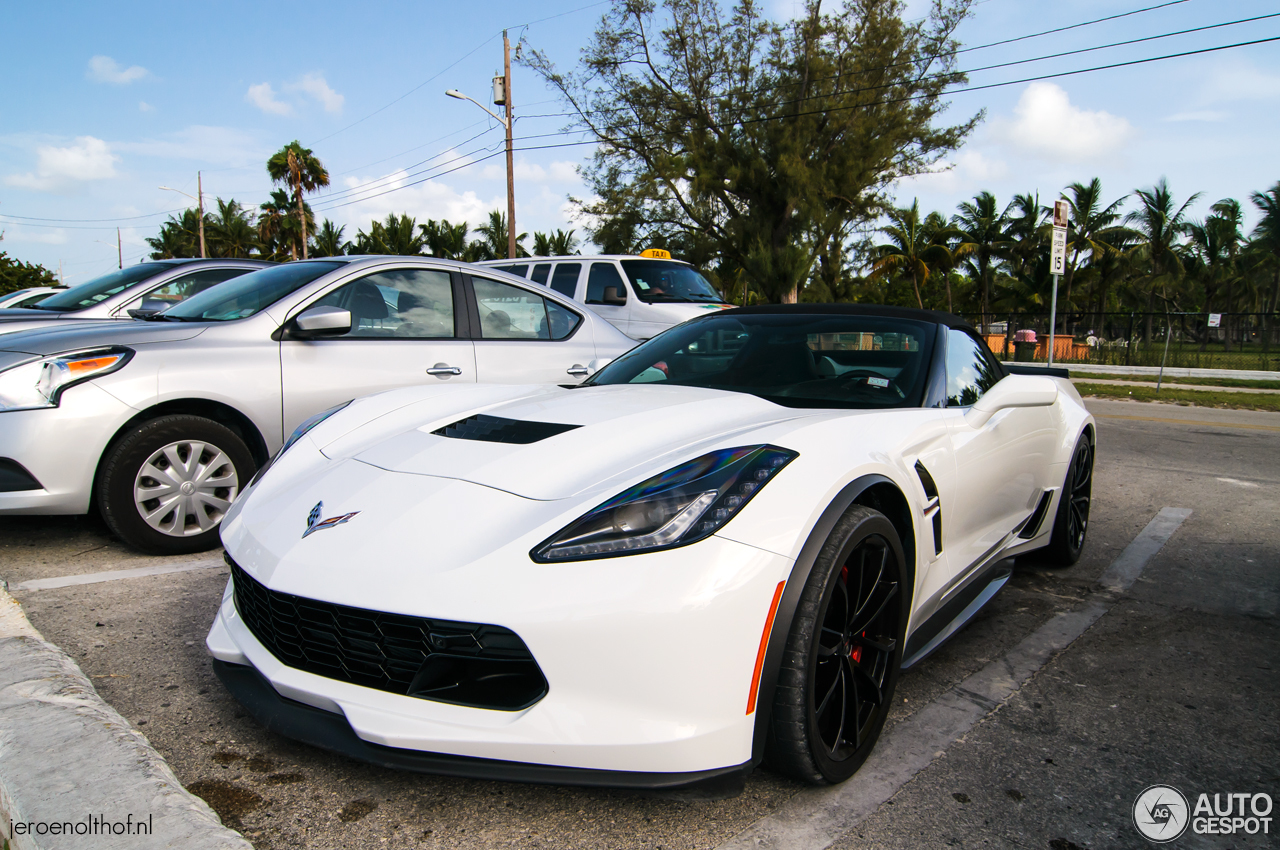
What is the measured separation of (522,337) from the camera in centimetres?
512

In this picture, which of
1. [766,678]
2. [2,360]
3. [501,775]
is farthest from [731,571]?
[2,360]

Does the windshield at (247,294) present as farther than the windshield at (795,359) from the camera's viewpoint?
Yes

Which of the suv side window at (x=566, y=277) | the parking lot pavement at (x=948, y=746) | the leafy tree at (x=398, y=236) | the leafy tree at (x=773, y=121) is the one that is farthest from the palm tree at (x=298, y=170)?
the parking lot pavement at (x=948, y=746)

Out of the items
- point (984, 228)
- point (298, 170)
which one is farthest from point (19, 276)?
point (984, 228)

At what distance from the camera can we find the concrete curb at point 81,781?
159 cm

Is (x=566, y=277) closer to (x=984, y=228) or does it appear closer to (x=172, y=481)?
(x=172, y=481)

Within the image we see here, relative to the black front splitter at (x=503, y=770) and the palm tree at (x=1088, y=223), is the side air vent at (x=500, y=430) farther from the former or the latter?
the palm tree at (x=1088, y=223)

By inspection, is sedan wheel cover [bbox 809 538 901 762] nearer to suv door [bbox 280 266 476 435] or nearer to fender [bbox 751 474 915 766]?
fender [bbox 751 474 915 766]

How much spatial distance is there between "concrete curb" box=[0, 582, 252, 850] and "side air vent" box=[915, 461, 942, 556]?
73.9 inches

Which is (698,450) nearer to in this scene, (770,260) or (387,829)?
(387,829)

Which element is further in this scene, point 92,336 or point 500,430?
point 92,336

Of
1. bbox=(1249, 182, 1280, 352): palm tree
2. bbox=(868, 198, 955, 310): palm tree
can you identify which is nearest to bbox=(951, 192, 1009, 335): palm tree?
bbox=(868, 198, 955, 310): palm tree

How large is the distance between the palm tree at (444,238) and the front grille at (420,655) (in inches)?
1964

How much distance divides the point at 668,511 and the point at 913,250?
147ft
